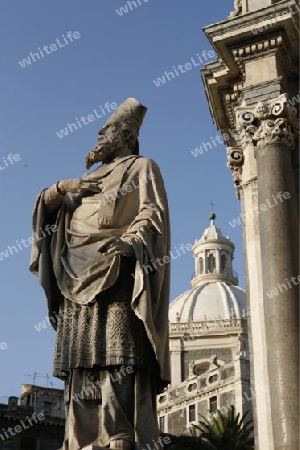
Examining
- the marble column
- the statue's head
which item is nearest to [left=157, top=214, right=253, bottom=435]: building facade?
the marble column

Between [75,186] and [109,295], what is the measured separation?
110 centimetres

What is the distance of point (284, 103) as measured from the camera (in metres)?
12.3

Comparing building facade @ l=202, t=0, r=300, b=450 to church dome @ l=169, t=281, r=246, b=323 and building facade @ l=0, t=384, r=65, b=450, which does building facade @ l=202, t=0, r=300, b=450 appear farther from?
church dome @ l=169, t=281, r=246, b=323

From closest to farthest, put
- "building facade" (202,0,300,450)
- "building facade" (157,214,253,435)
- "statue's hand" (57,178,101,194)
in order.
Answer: "statue's hand" (57,178,101,194) < "building facade" (202,0,300,450) < "building facade" (157,214,253,435)

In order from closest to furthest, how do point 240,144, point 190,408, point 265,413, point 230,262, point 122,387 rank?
point 122,387, point 265,413, point 240,144, point 190,408, point 230,262

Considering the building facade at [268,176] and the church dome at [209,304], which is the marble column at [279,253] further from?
the church dome at [209,304]

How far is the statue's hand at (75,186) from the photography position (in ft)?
22.1

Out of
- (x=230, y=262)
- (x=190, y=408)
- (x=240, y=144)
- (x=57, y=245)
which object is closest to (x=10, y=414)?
(x=190, y=408)

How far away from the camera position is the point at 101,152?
7.18 meters

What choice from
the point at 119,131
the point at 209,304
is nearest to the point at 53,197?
the point at 119,131

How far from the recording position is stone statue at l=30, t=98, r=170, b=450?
5.87 metres

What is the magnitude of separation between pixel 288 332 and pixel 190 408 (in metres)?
52.7

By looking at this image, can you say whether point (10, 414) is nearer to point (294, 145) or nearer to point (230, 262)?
point (294, 145)

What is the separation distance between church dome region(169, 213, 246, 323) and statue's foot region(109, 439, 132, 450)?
7504 centimetres
